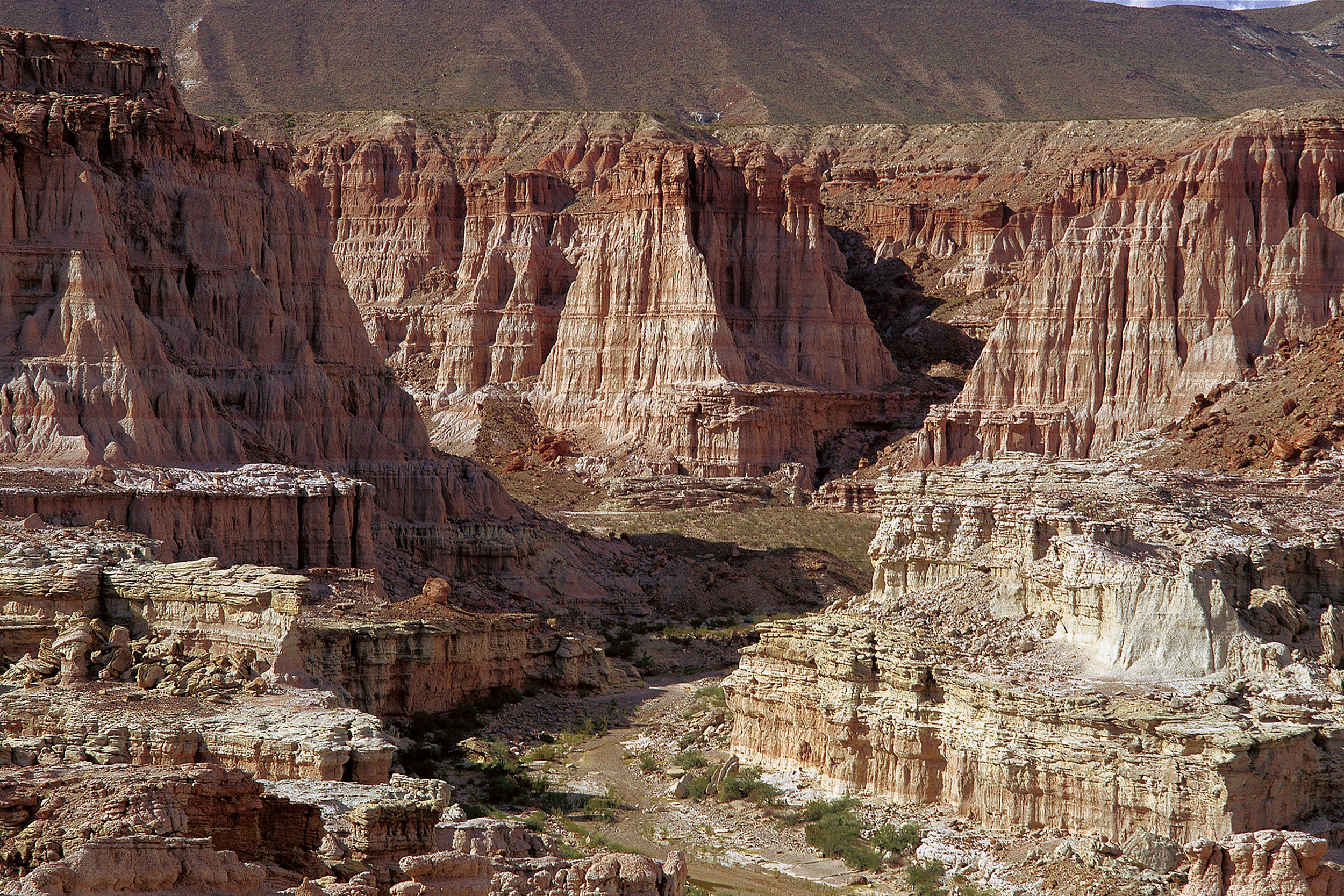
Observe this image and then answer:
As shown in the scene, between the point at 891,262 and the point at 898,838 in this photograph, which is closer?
the point at 898,838

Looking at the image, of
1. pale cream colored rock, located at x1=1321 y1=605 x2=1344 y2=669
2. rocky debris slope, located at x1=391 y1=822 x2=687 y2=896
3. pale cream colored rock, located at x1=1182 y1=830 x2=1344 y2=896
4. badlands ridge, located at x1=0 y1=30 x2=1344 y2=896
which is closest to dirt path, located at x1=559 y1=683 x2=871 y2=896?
badlands ridge, located at x1=0 y1=30 x2=1344 y2=896

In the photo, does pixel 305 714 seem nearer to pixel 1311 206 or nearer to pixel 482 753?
pixel 482 753

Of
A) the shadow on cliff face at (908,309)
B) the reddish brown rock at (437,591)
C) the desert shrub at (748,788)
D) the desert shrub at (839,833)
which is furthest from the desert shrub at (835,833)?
the shadow on cliff face at (908,309)

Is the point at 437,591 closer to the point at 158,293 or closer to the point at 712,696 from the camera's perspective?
the point at 712,696

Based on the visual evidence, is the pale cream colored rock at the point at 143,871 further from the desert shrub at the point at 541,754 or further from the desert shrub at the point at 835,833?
the desert shrub at the point at 541,754

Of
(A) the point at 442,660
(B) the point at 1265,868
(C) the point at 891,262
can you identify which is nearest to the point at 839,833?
(B) the point at 1265,868

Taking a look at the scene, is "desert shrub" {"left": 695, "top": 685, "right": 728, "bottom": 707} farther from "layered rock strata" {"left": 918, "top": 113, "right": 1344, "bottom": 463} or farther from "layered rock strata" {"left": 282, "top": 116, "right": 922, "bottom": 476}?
"layered rock strata" {"left": 282, "top": 116, "right": 922, "bottom": 476}

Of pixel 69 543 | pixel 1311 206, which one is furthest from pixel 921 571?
pixel 1311 206
